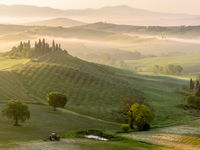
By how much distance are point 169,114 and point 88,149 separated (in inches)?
3463

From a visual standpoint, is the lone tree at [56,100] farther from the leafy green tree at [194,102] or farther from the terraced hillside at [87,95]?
the leafy green tree at [194,102]

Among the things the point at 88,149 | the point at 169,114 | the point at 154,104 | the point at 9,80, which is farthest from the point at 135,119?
the point at 9,80

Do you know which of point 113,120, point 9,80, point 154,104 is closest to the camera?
point 113,120

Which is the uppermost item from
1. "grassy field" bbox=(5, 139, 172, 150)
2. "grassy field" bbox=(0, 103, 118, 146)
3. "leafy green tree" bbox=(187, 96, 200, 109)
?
"grassy field" bbox=(5, 139, 172, 150)

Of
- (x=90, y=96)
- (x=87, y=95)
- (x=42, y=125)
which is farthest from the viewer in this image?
(x=87, y=95)

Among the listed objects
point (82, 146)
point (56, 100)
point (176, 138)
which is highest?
point (82, 146)

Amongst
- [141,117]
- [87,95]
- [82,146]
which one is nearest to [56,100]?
[141,117]

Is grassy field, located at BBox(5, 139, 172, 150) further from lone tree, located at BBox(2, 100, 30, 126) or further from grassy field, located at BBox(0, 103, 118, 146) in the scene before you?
lone tree, located at BBox(2, 100, 30, 126)

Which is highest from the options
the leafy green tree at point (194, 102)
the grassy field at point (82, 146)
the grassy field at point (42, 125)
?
the grassy field at point (82, 146)

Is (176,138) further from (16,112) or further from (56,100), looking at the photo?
(56,100)

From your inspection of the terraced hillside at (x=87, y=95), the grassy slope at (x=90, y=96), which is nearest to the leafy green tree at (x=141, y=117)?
the terraced hillside at (x=87, y=95)

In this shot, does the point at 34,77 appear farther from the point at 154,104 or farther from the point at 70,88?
the point at 154,104

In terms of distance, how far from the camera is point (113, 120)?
124 metres

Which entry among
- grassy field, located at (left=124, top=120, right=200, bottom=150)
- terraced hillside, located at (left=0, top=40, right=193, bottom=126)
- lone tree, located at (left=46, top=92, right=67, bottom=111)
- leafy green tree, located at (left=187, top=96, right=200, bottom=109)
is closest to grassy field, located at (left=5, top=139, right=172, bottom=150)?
grassy field, located at (left=124, top=120, right=200, bottom=150)
